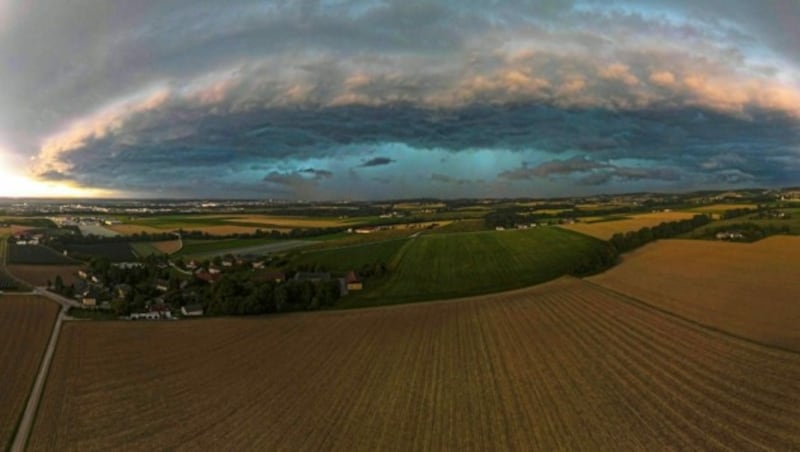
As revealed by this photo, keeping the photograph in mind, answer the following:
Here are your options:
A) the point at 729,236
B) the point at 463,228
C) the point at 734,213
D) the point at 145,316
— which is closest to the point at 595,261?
the point at 729,236

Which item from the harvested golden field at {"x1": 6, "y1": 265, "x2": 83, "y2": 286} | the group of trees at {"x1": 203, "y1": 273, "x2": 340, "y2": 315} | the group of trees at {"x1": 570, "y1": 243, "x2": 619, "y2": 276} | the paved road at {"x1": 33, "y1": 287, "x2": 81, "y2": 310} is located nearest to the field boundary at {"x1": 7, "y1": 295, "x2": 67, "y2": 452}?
the group of trees at {"x1": 203, "y1": 273, "x2": 340, "y2": 315}

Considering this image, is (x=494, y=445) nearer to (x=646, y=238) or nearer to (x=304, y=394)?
(x=304, y=394)

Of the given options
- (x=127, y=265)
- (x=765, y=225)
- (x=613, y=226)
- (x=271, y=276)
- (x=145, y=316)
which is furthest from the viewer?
(x=613, y=226)

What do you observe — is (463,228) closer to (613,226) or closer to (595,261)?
(613,226)

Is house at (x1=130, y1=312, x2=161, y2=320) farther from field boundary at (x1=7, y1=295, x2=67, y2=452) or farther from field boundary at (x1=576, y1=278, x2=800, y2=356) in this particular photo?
field boundary at (x1=576, y1=278, x2=800, y2=356)

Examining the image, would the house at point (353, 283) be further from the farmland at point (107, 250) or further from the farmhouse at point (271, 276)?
the farmland at point (107, 250)

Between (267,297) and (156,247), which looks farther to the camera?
(156,247)

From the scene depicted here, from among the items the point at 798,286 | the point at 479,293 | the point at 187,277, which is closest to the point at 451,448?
the point at 479,293

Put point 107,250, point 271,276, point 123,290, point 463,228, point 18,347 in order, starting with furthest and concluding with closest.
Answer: point 463,228 → point 107,250 → point 271,276 → point 123,290 → point 18,347
